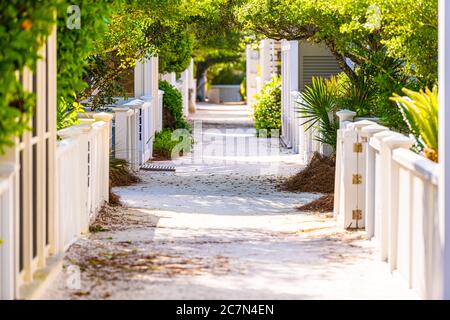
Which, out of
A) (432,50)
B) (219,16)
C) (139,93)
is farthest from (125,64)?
(432,50)

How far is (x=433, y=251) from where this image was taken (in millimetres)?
6969

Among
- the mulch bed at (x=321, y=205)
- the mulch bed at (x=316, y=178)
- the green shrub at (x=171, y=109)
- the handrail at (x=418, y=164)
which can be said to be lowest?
the mulch bed at (x=321, y=205)

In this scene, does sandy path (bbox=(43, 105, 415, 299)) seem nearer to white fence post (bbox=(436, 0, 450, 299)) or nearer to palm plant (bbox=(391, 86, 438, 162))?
white fence post (bbox=(436, 0, 450, 299))

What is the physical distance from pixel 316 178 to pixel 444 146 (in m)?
9.46

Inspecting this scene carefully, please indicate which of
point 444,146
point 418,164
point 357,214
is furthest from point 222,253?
point 444,146

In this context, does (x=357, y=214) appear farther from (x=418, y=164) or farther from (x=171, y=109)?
(x=171, y=109)

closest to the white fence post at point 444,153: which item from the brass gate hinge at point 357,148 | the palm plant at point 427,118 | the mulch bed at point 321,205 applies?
the palm plant at point 427,118

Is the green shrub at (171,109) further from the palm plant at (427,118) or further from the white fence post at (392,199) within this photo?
the white fence post at (392,199)

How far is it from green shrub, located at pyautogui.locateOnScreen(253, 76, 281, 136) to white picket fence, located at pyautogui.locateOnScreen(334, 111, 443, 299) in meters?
17.1

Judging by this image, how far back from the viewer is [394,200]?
27.9 ft

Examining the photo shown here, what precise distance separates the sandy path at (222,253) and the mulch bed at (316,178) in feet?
1.61

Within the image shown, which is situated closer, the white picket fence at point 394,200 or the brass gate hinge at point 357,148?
the white picket fence at point 394,200

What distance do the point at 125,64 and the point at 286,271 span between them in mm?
8992

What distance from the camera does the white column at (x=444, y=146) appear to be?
21.7 feet
